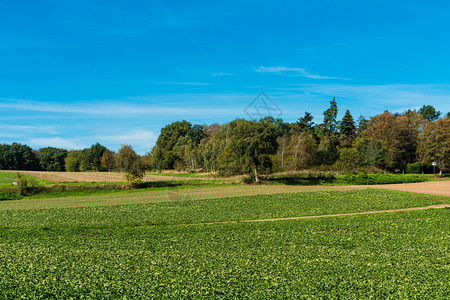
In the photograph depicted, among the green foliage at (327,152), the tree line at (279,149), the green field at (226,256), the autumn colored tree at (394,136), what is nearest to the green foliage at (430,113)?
the tree line at (279,149)

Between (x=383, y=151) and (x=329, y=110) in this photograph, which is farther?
(x=329, y=110)

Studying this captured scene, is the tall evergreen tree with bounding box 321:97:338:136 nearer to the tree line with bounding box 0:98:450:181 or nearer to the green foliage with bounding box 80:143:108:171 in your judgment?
the tree line with bounding box 0:98:450:181

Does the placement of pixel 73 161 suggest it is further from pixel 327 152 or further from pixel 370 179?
pixel 370 179

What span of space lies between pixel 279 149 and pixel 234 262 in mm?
78132

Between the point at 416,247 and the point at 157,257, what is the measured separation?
1305cm

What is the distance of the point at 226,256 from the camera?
15938mm

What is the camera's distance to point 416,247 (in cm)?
1741

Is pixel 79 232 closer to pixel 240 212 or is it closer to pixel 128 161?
pixel 240 212

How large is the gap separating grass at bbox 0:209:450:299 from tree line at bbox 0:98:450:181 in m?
37.3

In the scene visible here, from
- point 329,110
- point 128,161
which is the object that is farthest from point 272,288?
point 329,110

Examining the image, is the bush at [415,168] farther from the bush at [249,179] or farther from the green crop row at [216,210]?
the green crop row at [216,210]

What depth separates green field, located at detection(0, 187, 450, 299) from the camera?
459 inches

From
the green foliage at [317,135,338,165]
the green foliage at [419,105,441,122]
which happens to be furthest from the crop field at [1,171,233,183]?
the green foliage at [419,105,441,122]

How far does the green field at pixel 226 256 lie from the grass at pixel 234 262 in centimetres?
4
